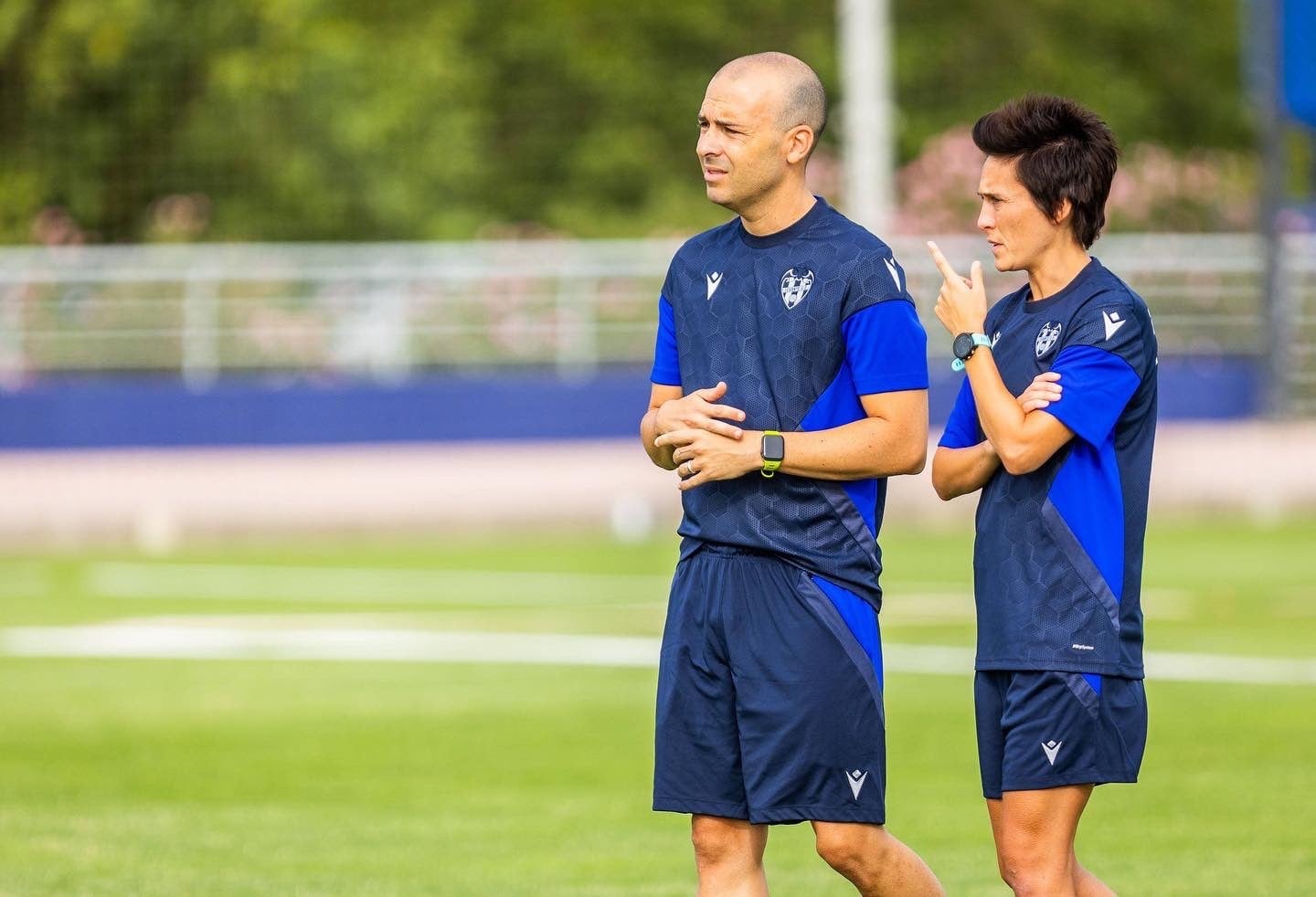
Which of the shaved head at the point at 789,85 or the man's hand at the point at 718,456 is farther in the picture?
the shaved head at the point at 789,85

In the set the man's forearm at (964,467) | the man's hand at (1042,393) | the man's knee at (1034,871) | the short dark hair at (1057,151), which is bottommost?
the man's knee at (1034,871)

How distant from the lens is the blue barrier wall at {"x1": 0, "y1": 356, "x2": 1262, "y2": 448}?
2409cm

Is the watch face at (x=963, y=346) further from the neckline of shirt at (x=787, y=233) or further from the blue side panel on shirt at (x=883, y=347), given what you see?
the neckline of shirt at (x=787, y=233)

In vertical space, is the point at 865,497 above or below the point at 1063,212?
below

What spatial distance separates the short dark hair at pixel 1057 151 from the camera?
508 cm

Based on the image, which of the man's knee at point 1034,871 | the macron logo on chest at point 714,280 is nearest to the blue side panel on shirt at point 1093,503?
the man's knee at point 1034,871

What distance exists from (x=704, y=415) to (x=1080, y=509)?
0.81 meters

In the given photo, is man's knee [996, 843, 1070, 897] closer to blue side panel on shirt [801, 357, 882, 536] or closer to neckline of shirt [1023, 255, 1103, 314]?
blue side panel on shirt [801, 357, 882, 536]

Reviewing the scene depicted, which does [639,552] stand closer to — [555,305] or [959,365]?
[555,305]

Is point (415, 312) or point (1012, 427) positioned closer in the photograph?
point (1012, 427)

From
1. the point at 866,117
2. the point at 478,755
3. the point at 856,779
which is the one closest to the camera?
the point at 856,779

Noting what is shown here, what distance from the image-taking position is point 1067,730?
196 inches

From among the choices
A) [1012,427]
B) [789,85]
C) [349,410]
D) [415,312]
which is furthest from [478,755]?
[415,312]

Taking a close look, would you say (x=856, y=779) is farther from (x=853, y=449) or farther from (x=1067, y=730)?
(x=853, y=449)
